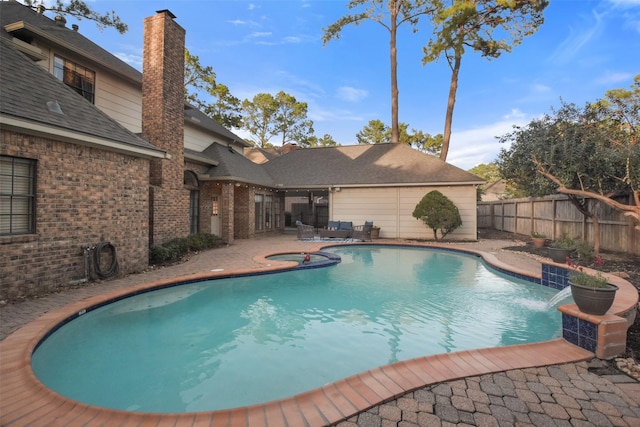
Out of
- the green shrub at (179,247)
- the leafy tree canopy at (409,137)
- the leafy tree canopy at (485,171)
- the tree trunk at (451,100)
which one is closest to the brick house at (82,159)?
the green shrub at (179,247)

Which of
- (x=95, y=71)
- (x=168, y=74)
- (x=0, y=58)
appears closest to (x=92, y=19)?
(x=95, y=71)

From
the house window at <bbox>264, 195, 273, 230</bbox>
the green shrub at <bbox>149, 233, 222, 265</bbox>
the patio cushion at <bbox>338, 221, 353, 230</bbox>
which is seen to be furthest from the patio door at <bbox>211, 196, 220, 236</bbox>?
the patio cushion at <bbox>338, 221, 353, 230</bbox>

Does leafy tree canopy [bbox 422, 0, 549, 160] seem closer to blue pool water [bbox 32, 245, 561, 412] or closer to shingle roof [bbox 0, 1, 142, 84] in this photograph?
blue pool water [bbox 32, 245, 561, 412]

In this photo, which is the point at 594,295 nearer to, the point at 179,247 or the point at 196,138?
the point at 179,247

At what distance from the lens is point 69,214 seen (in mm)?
6164

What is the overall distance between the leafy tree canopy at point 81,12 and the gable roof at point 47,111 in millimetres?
7092

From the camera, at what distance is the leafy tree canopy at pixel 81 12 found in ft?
38.3

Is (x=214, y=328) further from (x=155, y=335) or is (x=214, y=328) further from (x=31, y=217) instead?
(x=31, y=217)

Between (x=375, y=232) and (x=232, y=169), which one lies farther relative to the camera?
(x=375, y=232)

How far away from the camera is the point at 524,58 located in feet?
Answer: 57.0

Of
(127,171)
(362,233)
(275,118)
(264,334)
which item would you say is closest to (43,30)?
(127,171)

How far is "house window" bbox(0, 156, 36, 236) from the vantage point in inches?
207

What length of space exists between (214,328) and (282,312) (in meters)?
1.24

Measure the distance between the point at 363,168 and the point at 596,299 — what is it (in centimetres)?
1472
